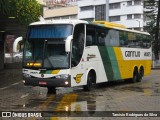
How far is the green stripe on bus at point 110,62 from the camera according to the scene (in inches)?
782

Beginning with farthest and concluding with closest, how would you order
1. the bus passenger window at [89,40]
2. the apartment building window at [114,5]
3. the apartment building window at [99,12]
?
the apartment building window at [99,12], the apartment building window at [114,5], the bus passenger window at [89,40]

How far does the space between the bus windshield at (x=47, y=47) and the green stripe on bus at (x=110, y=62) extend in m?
3.30

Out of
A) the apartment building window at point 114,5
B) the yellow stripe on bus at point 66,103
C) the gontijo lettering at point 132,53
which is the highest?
the apartment building window at point 114,5

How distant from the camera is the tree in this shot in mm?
49469

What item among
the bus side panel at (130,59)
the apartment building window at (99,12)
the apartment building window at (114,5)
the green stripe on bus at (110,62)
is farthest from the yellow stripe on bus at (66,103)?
the apartment building window at (99,12)

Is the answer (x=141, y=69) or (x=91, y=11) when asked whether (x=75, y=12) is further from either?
(x=141, y=69)

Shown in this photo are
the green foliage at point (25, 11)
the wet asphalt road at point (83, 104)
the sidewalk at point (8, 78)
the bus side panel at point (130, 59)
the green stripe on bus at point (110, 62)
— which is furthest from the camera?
the green foliage at point (25, 11)

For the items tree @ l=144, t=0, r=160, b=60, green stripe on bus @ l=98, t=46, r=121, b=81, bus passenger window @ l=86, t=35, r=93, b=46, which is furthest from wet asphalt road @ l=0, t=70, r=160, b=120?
tree @ l=144, t=0, r=160, b=60

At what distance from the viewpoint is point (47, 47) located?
16.5 metres

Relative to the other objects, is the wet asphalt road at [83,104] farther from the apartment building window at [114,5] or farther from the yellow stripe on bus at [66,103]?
the apartment building window at [114,5]

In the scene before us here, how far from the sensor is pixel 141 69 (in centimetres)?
2520

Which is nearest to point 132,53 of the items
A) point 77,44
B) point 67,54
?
point 77,44

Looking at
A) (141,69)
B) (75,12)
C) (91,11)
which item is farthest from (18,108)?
(75,12)

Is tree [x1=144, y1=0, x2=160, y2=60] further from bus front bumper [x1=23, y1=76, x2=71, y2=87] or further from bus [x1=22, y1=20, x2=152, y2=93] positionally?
bus front bumper [x1=23, y1=76, x2=71, y2=87]
